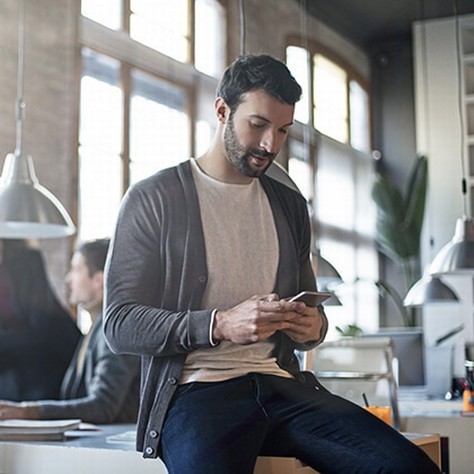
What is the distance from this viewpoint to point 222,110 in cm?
198

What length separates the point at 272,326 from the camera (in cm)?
174

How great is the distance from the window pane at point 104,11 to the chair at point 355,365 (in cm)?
242

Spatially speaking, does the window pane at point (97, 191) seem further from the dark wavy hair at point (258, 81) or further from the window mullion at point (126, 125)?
the dark wavy hair at point (258, 81)

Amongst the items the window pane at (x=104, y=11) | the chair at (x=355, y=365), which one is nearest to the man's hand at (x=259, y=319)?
the chair at (x=355, y=365)

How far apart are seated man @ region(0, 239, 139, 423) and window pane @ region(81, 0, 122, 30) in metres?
2.13

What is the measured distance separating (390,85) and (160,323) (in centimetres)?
645

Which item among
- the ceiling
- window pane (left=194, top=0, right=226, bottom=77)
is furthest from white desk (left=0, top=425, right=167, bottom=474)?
window pane (left=194, top=0, right=226, bottom=77)

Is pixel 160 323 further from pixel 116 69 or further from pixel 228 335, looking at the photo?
pixel 116 69

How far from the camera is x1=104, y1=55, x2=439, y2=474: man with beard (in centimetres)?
176

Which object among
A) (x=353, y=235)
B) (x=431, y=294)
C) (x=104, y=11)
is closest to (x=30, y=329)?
(x=104, y=11)

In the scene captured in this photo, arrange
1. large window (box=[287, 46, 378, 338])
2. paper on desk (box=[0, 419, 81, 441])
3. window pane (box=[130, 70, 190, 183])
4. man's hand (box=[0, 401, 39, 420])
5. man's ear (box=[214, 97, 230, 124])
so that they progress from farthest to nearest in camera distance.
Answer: window pane (box=[130, 70, 190, 183]) → large window (box=[287, 46, 378, 338]) → man's hand (box=[0, 401, 39, 420]) → paper on desk (box=[0, 419, 81, 441]) → man's ear (box=[214, 97, 230, 124])

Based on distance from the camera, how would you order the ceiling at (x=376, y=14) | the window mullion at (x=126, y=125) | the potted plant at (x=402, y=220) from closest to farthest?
the ceiling at (x=376, y=14) → the window mullion at (x=126, y=125) → the potted plant at (x=402, y=220)

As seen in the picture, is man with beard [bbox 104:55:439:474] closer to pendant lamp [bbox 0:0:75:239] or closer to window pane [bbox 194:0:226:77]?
pendant lamp [bbox 0:0:75:239]

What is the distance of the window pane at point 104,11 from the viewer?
5.51 metres
